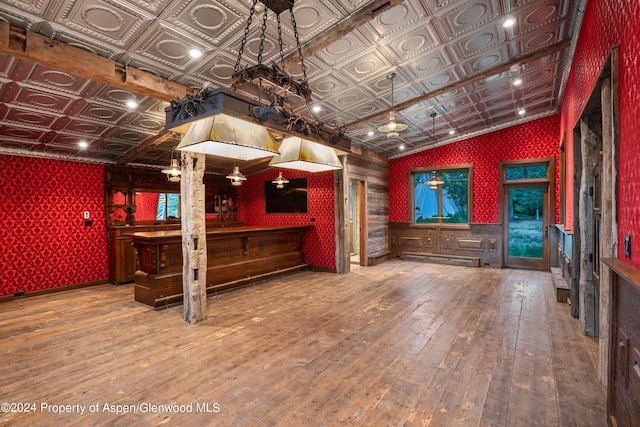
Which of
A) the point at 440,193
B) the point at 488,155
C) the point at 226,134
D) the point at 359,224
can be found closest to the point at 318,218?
the point at 359,224

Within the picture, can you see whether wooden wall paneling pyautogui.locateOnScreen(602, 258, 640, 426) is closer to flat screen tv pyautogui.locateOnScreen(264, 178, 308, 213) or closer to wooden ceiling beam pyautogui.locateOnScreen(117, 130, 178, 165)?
wooden ceiling beam pyautogui.locateOnScreen(117, 130, 178, 165)

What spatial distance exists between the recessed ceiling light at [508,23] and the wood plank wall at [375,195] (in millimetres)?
Result: 4054

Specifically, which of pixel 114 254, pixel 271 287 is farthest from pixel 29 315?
pixel 271 287

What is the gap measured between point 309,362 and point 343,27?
11.4 feet

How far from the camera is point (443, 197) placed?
332 inches

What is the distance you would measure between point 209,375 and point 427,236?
713 cm

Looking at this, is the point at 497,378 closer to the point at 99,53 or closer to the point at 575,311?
the point at 575,311

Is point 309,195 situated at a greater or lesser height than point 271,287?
greater

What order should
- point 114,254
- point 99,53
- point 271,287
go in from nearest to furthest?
1. point 99,53
2. point 271,287
3. point 114,254

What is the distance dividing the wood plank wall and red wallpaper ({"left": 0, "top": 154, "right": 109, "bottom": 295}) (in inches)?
220

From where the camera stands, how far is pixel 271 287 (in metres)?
5.89

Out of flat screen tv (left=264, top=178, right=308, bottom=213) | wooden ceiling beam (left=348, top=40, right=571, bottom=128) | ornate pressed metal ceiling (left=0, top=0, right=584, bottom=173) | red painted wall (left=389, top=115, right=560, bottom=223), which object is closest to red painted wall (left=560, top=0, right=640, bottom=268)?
ornate pressed metal ceiling (left=0, top=0, right=584, bottom=173)

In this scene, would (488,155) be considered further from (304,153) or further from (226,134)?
(226,134)

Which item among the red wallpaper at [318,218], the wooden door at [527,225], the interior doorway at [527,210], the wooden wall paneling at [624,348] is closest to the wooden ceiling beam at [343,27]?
the wooden wall paneling at [624,348]
